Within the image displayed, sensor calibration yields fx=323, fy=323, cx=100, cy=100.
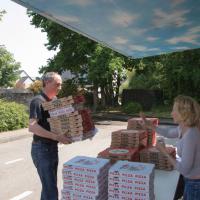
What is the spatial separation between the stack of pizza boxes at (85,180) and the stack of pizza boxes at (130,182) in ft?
0.33

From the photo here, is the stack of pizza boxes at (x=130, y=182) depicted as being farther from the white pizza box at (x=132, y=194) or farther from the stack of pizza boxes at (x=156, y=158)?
the stack of pizza boxes at (x=156, y=158)

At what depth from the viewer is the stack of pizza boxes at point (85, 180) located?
120 inches

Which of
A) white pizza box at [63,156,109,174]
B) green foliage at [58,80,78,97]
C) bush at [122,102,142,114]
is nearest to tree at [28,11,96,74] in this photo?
green foliage at [58,80,78,97]

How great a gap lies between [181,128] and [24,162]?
7.31 meters

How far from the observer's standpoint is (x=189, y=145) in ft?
9.67

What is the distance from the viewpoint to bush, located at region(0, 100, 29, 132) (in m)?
15.9

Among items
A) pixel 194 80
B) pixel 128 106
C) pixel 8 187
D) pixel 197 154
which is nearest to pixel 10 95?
pixel 128 106

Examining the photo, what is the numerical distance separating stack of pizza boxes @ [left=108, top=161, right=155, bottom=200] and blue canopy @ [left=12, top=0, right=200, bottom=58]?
168cm

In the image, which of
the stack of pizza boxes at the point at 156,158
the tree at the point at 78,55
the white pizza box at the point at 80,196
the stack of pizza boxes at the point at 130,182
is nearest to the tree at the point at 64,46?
the tree at the point at 78,55

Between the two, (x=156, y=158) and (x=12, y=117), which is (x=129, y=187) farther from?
(x=12, y=117)

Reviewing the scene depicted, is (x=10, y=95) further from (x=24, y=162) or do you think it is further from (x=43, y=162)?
(x=43, y=162)

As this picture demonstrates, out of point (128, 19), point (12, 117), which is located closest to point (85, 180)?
point (128, 19)

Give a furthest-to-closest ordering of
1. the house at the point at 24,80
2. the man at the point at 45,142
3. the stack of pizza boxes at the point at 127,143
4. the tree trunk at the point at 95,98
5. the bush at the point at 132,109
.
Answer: the house at the point at 24,80
the tree trunk at the point at 95,98
the bush at the point at 132,109
the stack of pizza boxes at the point at 127,143
the man at the point at 45,142

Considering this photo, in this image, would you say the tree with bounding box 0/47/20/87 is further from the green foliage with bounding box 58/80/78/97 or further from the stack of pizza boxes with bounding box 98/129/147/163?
the stack of pizza boxes with bounding box 98/129/147/163
